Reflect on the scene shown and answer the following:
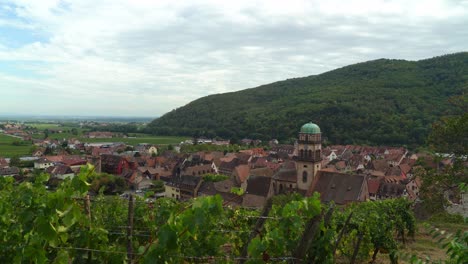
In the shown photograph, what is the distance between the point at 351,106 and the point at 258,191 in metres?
79.3

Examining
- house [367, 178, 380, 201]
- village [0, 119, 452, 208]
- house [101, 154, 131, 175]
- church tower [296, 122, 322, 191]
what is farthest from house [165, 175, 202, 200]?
house [101, 154, 131, 175]

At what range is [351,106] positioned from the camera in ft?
339

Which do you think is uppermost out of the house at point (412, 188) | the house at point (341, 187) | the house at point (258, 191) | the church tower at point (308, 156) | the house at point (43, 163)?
the church tower at point (308, 156)

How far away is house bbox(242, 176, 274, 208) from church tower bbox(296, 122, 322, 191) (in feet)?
11.0

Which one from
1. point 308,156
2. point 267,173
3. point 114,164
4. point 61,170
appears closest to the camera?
point 308,156

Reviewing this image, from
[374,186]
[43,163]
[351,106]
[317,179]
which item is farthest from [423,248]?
[351,106]

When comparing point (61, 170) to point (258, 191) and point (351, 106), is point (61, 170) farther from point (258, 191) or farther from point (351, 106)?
point (351, 106)

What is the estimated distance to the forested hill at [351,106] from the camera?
306 ft

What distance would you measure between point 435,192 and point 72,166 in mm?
56149

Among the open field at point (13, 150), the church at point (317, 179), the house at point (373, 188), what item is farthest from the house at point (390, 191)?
the open field at point (13, 150)

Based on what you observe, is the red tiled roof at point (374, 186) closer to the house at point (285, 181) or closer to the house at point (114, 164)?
the house at point (285, 181)

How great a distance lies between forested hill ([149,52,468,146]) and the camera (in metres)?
93.4

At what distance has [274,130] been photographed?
110 meters

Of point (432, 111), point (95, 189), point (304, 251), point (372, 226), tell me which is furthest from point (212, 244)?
point (432, 111)
